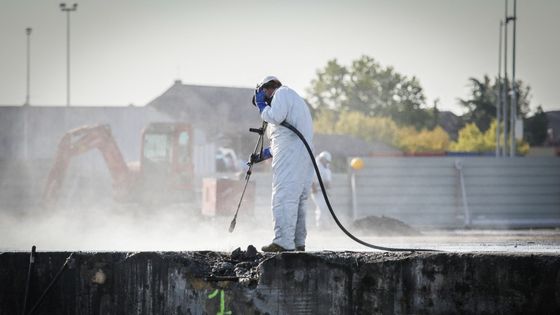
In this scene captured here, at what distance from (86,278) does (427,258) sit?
8.44 feet

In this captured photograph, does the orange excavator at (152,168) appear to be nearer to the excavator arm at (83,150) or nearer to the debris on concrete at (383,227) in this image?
the excavator arm at (83,150)

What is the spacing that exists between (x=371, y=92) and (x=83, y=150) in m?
66.1

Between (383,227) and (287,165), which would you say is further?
(383,227)

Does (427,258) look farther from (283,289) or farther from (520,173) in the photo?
(520,173)

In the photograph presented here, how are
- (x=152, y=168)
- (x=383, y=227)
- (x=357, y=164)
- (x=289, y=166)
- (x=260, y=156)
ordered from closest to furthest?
1. (x=289, y=166)
2. (x=260, y=156)
3. (x=383, y=227)
4. (x=357, y=164)
5. (x=152, y=168)

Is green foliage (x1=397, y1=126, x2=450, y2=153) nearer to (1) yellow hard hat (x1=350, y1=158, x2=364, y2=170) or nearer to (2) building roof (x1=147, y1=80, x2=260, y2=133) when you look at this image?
(2) building roof (x1=147, y1=80, x2=260, y2=133)

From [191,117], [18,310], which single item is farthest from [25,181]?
[191,117]

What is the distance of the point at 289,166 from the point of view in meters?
7.93

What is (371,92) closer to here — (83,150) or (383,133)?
(383,133)

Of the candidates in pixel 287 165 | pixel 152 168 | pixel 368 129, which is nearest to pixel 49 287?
pixel 287 165

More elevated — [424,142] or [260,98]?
[424,142]

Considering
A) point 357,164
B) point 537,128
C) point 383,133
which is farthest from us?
point 537,128

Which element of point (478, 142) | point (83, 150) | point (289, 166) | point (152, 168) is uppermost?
point (478, 142)

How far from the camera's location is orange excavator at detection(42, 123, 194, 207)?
24.5m
